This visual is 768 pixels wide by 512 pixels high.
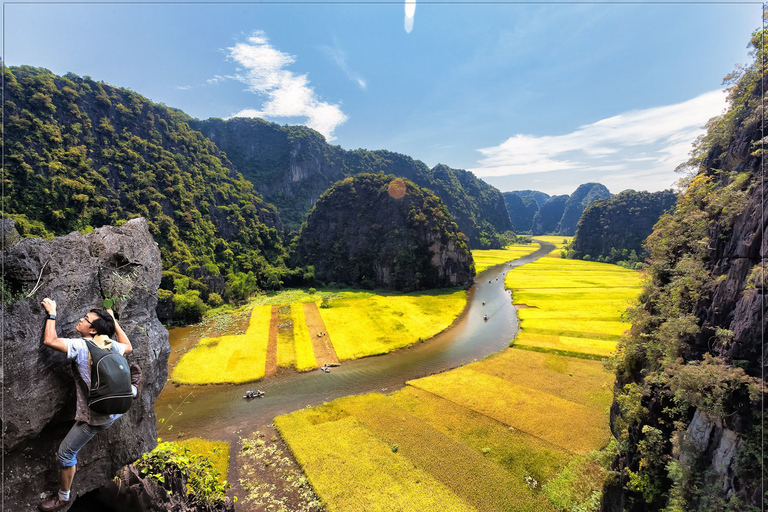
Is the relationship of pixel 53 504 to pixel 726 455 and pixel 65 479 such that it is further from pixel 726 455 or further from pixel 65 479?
pixel 726 455

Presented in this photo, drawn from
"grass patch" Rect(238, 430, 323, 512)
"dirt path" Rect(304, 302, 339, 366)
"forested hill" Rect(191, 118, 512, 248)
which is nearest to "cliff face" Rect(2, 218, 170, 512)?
"grass patch" Rect(238, 430, 323, 512)

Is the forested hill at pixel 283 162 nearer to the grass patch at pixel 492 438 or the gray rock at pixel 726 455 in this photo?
the grass patch at pixel 492 438

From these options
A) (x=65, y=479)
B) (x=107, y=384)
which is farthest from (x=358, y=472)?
(x=107, y=384)

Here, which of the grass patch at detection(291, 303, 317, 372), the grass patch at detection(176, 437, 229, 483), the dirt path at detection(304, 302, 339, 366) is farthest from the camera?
the dirt path at detection(304, 302, 339, 366)

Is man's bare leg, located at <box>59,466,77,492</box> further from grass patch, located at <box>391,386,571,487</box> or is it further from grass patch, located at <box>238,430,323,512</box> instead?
grass patch, located at <box>391,386,571,487</box>

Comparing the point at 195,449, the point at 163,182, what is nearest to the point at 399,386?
the point at 195,449

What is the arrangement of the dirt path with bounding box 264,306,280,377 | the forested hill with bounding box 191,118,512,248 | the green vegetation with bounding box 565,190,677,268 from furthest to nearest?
the forested hill with bounding box 191,118,512,248
the green vegetation with bounding box 565,190,677,268
the dirt path with bounding box 264,306,280,377

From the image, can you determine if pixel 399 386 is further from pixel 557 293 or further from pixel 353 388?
pixel 557 293
